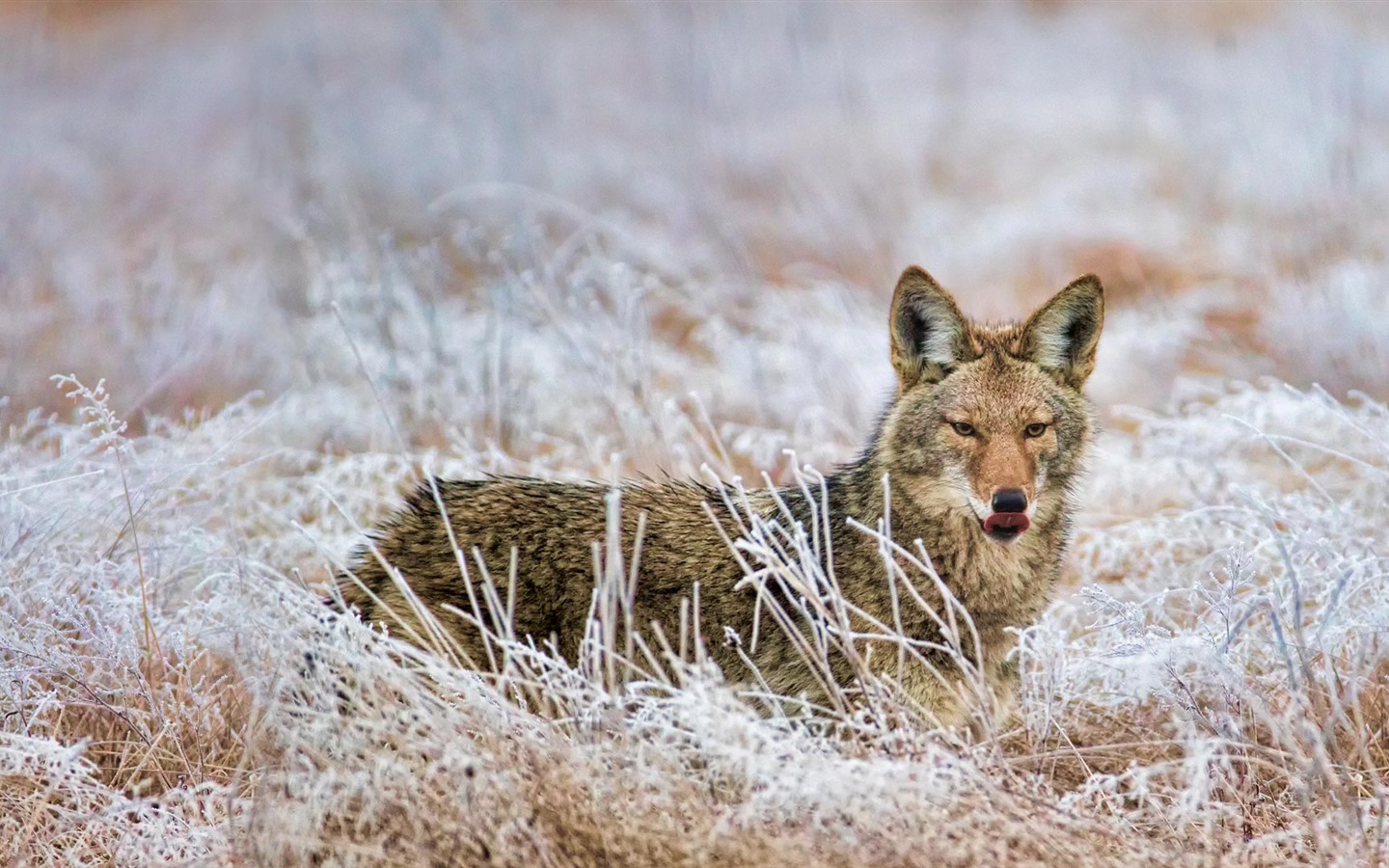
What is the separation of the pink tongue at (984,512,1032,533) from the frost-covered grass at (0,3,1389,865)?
32 centimetres

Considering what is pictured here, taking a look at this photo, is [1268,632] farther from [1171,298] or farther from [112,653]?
[1171,298]

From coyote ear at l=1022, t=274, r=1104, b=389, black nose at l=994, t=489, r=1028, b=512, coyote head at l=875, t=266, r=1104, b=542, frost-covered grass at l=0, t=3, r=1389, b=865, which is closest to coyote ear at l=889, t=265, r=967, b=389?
coyote head at l=875, t=266, r=1104, b=542

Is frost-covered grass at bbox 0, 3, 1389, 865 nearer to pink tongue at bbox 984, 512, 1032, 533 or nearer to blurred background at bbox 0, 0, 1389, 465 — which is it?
blurred background at bbox 0, 0, 1389, 465

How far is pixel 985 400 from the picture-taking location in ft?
13.4

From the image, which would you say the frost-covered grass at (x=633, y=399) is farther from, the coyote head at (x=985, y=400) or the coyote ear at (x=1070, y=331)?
the coyote ear at (x=1070, y=331)

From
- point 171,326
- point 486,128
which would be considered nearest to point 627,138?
point 486,128

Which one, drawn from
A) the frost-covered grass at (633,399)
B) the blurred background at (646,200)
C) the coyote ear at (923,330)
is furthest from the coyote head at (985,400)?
the blurred background at (646,200)

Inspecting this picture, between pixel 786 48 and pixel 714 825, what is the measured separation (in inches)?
773

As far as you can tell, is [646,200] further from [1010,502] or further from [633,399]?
[1010,502]

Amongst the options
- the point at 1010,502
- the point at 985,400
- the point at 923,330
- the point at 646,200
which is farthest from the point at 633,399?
the point at 646,200

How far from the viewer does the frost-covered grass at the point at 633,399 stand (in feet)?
10.4

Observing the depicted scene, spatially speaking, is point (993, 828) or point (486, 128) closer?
point (993, 828)

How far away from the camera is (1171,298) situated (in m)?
11.8

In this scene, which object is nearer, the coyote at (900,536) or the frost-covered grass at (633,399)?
the frost-covered grass at (633,399)
